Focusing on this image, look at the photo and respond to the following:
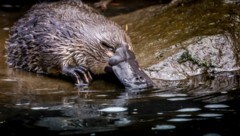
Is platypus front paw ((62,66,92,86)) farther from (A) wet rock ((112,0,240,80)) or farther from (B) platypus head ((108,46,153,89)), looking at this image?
(A) wet rock ((112,0,240,80))

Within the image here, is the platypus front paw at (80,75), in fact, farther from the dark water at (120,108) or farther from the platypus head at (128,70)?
the platypus head at (128,70)

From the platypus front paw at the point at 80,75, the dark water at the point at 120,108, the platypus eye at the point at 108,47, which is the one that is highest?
the platypus eye at the point at 108,47

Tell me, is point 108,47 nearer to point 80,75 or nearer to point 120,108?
point 80,75

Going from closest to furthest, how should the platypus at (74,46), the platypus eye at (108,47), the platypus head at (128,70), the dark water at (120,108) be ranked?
the dark water at (120,108) < the platypus head at (128,70) < the platypus at (74,46) < the platypus eye at (108,47)

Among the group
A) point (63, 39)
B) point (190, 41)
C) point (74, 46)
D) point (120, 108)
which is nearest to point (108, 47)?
point (74, 46)

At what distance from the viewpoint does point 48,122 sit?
370cm

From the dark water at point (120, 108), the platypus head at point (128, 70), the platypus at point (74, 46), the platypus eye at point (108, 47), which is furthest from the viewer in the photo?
the platypus eye at point (108, 47)

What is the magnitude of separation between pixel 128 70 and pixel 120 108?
785 millimetres

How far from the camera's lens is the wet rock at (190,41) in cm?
500

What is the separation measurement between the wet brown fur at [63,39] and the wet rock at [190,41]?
0.39 m

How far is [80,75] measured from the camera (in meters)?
4.96

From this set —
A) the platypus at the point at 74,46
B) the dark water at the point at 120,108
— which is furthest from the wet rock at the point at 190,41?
the platypus at the point at 74,46

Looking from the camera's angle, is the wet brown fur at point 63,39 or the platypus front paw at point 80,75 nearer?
the platypus front paw at point 80,75

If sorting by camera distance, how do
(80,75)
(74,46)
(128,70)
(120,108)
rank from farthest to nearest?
(74,46), (80,75), (128,70), (120,108)
